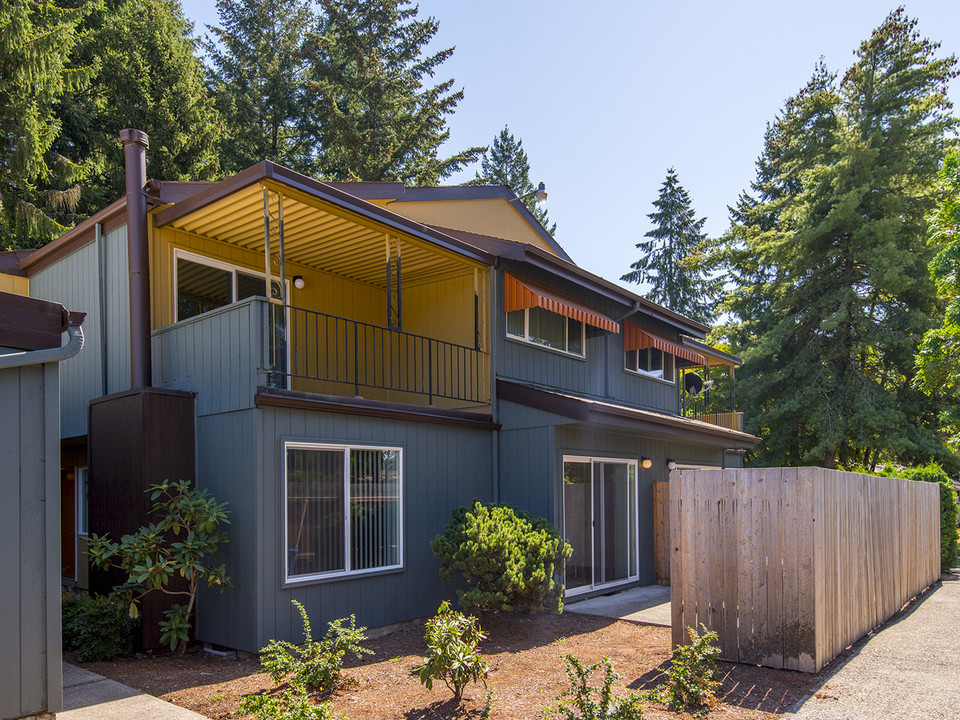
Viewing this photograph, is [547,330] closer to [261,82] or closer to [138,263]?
[138,263]

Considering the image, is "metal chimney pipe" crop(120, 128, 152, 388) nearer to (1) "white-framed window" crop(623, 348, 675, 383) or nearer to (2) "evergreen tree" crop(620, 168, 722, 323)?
(1) "white-framed window" crop(623, 348, 675, 383)

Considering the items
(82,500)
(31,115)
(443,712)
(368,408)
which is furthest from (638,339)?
(31,115)

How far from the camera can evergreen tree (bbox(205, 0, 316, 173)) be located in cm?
2578

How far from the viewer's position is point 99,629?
290 inches

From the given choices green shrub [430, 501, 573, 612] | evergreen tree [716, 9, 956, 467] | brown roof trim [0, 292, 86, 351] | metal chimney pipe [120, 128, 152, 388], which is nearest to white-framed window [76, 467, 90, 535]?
metal chimney pipe [120, 128, 152, 388]

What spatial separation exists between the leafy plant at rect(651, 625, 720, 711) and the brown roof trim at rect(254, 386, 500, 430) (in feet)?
14.3

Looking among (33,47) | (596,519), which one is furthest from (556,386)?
(33,47)

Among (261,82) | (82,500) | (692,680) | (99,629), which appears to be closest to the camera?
(692,680)

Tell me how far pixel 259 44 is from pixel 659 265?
73.0 feet

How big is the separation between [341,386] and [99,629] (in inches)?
177

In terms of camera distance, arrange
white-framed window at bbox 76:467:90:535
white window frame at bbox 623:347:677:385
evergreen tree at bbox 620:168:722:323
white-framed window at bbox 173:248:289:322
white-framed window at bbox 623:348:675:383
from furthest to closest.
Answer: evergreen tree at bbox 620:168:722:323 → white-framed window at bbox 623:348:675:383 → white window frame at bbox 623:347:677:385 → white-framed window at bbox 76:467:90:535 → white-framed window at bbox 173:248:289:322

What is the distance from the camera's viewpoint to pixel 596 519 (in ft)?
36.9

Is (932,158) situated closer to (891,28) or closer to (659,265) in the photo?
(891,28)

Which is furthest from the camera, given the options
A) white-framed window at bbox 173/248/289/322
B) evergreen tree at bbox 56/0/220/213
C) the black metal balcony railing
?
evergreen tree at bbox 56/0/220/213
